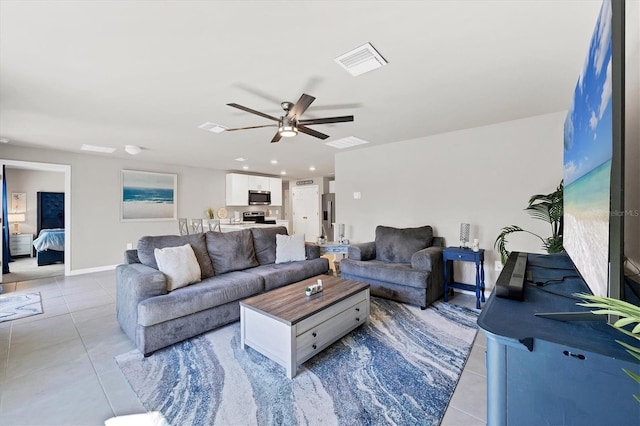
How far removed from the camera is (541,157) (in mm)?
3242

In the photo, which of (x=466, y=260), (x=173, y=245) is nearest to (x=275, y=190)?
(x=173, y=245)

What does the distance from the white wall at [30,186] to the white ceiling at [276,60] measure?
155 inches

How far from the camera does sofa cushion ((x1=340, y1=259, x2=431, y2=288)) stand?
310 centimetres

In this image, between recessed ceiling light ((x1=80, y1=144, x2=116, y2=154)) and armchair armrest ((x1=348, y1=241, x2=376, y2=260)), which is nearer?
armchair armrest ((x1=348, y1=241, x2=376, y2=260))

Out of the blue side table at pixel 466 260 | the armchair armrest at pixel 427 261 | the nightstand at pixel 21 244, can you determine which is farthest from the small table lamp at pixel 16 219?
the blue side table at pixel 466 260

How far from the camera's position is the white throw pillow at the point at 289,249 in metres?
3.67

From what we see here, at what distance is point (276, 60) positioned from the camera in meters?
2.00

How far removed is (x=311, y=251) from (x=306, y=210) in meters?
5.13

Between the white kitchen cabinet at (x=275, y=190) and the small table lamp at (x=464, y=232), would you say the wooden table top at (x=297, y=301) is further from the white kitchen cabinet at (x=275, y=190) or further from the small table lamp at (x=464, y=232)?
the white kitchen cabinet at (x=275, y=190)

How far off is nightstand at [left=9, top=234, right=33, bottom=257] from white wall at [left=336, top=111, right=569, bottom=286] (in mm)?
7647

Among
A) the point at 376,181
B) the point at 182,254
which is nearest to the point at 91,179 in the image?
the point at 182,254

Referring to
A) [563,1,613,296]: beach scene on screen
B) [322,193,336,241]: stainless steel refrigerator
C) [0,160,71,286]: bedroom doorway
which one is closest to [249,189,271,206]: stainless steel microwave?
[322,193,336,241]: stainless steel refrigerator

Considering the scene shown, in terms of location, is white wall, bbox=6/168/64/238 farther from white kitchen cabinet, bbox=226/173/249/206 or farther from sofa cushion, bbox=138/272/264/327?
sofa cushion, bbox=138/272/264/327

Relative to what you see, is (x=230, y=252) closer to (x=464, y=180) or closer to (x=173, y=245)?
(x=173, y=245)
